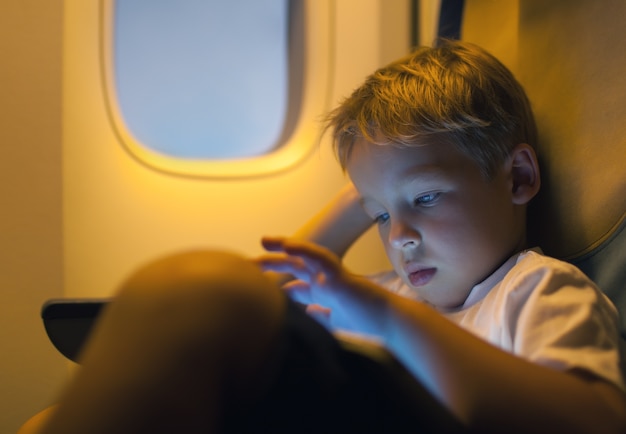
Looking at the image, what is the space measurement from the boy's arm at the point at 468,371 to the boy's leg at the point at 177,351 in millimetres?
94

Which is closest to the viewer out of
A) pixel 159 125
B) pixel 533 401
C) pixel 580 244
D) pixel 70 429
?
pixel 70 429

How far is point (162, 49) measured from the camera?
48.3 inches

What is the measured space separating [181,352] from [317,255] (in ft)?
0.48

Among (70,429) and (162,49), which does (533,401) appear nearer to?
(70,429)

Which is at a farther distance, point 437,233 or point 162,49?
point 162,49

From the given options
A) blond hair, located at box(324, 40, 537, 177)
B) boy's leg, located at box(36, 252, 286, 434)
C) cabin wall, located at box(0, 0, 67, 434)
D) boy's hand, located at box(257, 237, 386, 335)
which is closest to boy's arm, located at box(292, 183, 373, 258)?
blond hair, located at box(324, 40, 537, 177)

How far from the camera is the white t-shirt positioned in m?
0.54

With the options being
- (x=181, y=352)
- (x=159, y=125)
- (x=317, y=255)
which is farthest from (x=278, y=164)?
(x=181, y=352)

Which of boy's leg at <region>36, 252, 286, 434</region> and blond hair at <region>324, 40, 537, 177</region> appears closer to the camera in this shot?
boy's leg at <region>36, 252, 286, 434</region>

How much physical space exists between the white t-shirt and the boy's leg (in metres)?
0.28

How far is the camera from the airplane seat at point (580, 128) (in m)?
0.73

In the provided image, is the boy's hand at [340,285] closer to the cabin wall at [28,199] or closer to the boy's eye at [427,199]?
the boy's eye at [427,199]

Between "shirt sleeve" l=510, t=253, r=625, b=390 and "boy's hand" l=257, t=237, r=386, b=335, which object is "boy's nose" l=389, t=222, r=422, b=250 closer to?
"shirt sleeve" l=510, t=253, r=625, b=390

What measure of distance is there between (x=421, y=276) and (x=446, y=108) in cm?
21
